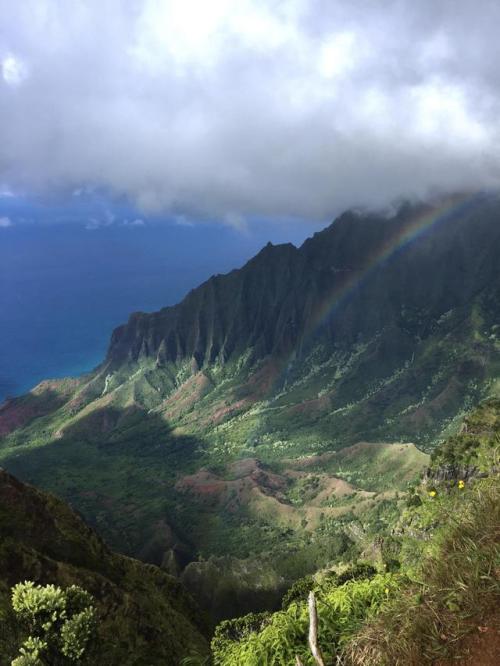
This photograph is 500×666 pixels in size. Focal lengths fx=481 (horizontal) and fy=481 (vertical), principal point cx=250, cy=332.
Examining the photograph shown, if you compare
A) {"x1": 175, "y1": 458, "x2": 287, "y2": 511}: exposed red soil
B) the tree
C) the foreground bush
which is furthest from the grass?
{"x1": 175, "y1": 458, "x2": 287, "y2": 511}: exposed red soil

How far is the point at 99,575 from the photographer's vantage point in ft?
125

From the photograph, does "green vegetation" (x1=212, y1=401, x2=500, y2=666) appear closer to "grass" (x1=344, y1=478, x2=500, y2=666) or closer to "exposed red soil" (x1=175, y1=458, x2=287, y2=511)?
"grass" (x1=344, y1=478, x2=500, y2=666)

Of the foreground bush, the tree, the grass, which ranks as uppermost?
the tree

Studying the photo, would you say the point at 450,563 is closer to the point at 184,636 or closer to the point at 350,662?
the point at 350,662

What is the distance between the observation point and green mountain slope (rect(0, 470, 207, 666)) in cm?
3269

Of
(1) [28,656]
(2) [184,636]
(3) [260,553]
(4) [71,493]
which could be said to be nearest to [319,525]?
(3) [260,553]

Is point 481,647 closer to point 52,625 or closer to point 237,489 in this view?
point 52,625

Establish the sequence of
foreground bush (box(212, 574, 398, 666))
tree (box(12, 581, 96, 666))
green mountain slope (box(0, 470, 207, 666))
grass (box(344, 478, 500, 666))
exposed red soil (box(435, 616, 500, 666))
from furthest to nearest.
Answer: green mountain slope (box(0, 470, 207, 666)) < tree (box(12, 581, 96, 666)) < foreground bush (box(212, 574, 398, 666)) < grass (box(344, 478, 500, 666)) < exposed red soil (box(435, 616, 500, 666))

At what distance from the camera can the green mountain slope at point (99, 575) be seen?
32688 millimetres

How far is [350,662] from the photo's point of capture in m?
7.99

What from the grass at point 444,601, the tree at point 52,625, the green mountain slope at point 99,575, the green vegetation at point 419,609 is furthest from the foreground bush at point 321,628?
the green mountain slope at point 99,575

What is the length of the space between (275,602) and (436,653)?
103750 millimetres

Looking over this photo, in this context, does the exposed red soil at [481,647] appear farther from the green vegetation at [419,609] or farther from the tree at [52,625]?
the tree at [52,625]

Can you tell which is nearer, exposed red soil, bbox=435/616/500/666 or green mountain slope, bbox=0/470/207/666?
exposed red soil, bbox=435/616/500/666
